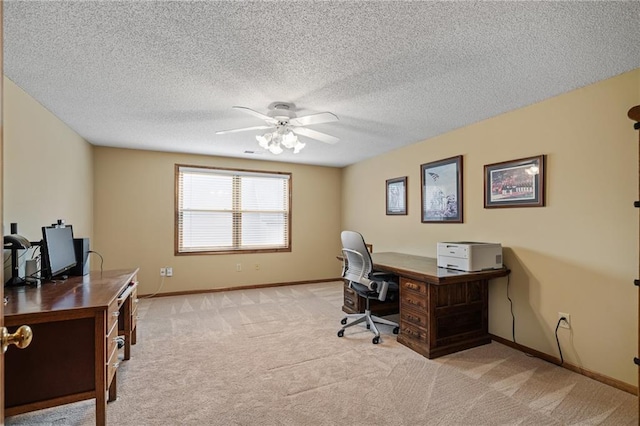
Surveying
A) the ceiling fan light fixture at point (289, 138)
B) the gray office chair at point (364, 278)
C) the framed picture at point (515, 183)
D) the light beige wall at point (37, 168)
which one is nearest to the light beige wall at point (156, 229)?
the light beige wall at point (37, 168)

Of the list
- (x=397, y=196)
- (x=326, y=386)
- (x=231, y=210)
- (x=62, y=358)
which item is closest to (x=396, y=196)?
(x=397, y=196)

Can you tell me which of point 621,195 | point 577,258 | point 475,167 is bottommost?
point 577,258

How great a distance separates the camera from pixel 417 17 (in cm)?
163

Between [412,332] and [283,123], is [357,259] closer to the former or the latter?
[412,332]

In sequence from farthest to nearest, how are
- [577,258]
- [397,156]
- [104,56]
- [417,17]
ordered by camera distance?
[397,156] → [577,258] → [104,56] → [417,17]

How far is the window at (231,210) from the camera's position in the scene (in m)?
5.03

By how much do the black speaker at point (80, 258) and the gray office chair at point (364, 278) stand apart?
2.40m

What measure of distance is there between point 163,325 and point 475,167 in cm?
387

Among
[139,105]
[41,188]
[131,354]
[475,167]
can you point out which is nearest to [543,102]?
[475,167]

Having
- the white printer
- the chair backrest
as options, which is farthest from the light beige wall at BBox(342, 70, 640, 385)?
the chair backrest

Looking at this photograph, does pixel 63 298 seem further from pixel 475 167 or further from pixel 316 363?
pixel 475 167

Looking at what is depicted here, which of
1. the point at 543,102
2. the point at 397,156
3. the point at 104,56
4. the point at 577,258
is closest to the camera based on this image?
the point at 104,56

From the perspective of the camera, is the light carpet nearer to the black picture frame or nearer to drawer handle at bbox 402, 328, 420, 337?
drawer handle at bbox 402, 328, 420, 337

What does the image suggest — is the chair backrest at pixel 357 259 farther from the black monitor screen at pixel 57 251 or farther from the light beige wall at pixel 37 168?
the light beige wall at pixel 37 168
